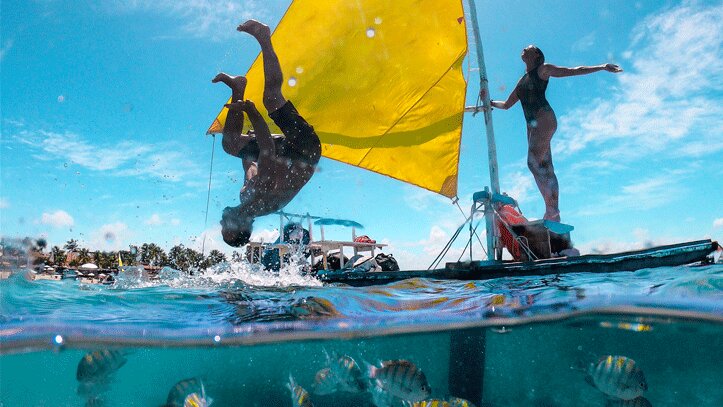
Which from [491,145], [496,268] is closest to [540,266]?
[496,268]

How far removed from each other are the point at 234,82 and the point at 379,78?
12.7 feet

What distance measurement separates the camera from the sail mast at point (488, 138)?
7.47m

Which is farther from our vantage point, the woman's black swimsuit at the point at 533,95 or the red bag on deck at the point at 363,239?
the red bag on deck at the point at 363,239

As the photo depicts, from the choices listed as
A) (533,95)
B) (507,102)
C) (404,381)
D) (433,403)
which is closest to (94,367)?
(404,381)

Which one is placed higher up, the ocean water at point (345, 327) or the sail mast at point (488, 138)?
the sail mast at point (488, 138)

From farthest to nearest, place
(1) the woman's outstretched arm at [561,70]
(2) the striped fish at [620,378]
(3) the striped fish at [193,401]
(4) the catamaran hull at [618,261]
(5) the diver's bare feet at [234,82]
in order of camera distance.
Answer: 1. (1) the woman's outstretched arm at [561,70]
2. (5) the diver's bare feet at [234,82]
3. (4) the catamaran hull at [618,261]
4. (3) the striped fish at [193,401]
5. (2) the striped fish at [620,378]

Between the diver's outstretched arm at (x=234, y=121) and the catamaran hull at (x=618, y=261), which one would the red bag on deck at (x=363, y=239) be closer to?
the diver's outstretched arm at (x=234, y=121)

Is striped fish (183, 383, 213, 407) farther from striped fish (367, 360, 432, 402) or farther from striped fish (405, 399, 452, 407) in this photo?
striped fish (405, 399, 452, 407)

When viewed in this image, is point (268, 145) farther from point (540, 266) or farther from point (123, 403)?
point (123, 403)

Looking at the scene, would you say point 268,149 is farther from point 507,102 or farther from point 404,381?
point 507,102

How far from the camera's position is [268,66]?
5359 mm

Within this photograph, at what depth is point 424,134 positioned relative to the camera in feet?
32.3

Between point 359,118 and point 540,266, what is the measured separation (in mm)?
4992

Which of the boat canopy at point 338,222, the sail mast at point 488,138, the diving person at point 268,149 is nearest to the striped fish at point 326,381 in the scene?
the diving person at point 268,149
